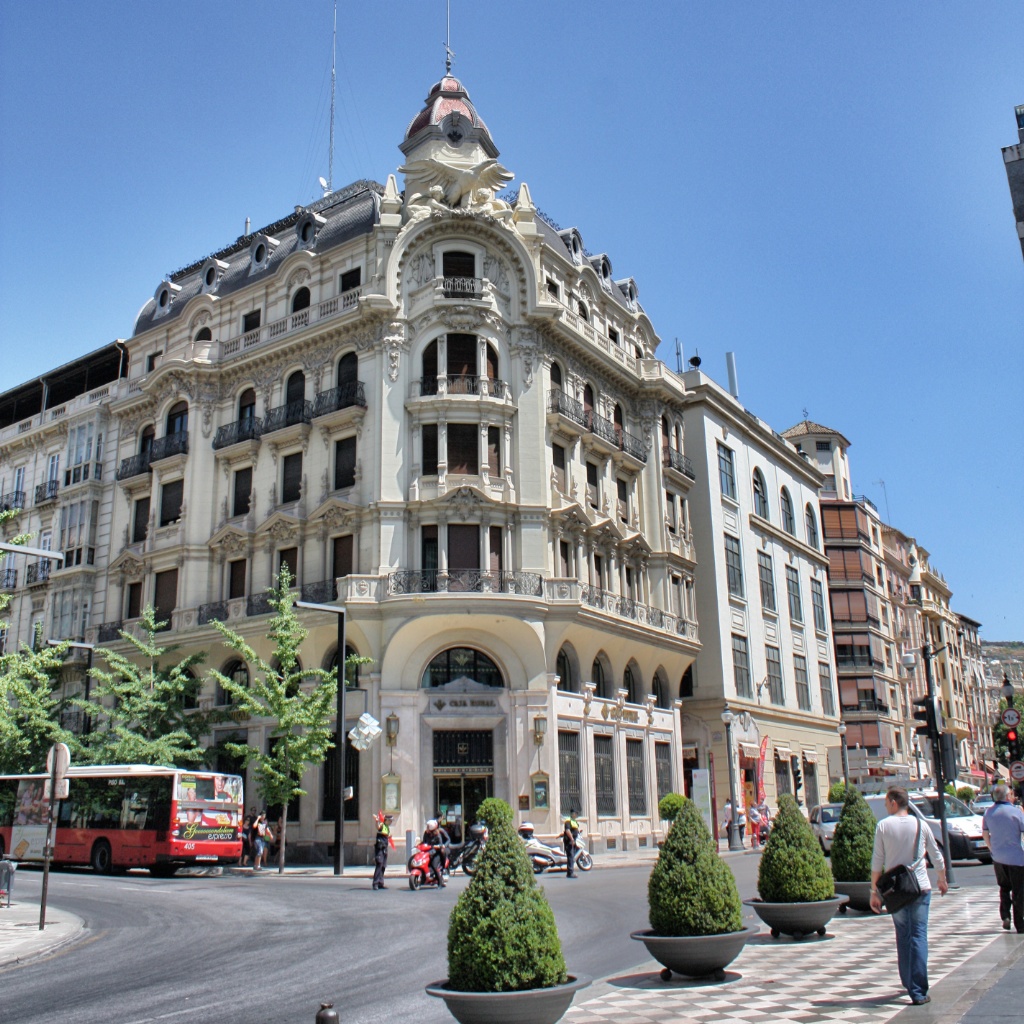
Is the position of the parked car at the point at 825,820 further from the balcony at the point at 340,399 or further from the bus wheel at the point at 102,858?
the bus wheel at the point at 102,858

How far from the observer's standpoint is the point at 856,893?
13.9m

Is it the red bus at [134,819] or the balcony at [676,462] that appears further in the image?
the balcony at [676,462]

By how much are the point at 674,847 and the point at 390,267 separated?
2832cm

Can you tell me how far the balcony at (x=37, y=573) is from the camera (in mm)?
44062

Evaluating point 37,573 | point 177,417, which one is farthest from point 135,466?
point 37,573

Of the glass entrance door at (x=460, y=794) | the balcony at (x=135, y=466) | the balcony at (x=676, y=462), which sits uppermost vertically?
the balcony at (x=676, y=462)

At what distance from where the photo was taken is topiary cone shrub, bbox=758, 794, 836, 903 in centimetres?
1172

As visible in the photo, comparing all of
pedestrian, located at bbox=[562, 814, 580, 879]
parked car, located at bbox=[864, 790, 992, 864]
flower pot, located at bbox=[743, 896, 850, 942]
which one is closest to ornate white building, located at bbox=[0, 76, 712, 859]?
pedestrian, located at bbox=[562, 814, 580, 879]

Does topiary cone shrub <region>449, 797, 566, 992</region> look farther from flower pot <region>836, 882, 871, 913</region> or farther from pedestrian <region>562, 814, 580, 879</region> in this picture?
pedestrian <region>562, 814, 580, 879</region>

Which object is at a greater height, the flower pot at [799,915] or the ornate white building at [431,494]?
the ornate white building at [431,494]

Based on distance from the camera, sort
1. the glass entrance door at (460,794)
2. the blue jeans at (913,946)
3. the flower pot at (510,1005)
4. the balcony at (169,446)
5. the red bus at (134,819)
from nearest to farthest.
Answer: the flower pot at (510,1005)
the blue jeans at (913,946)
the red bus at (134,819)
the glass entrance door at (460,794)
the balcony at (169,446)

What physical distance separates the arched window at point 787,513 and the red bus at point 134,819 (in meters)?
34.0

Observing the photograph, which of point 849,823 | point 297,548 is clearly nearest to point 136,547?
point 297,548

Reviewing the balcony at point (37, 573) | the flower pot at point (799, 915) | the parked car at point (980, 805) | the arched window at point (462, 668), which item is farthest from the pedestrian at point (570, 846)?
the balcony at point (37, 573)
